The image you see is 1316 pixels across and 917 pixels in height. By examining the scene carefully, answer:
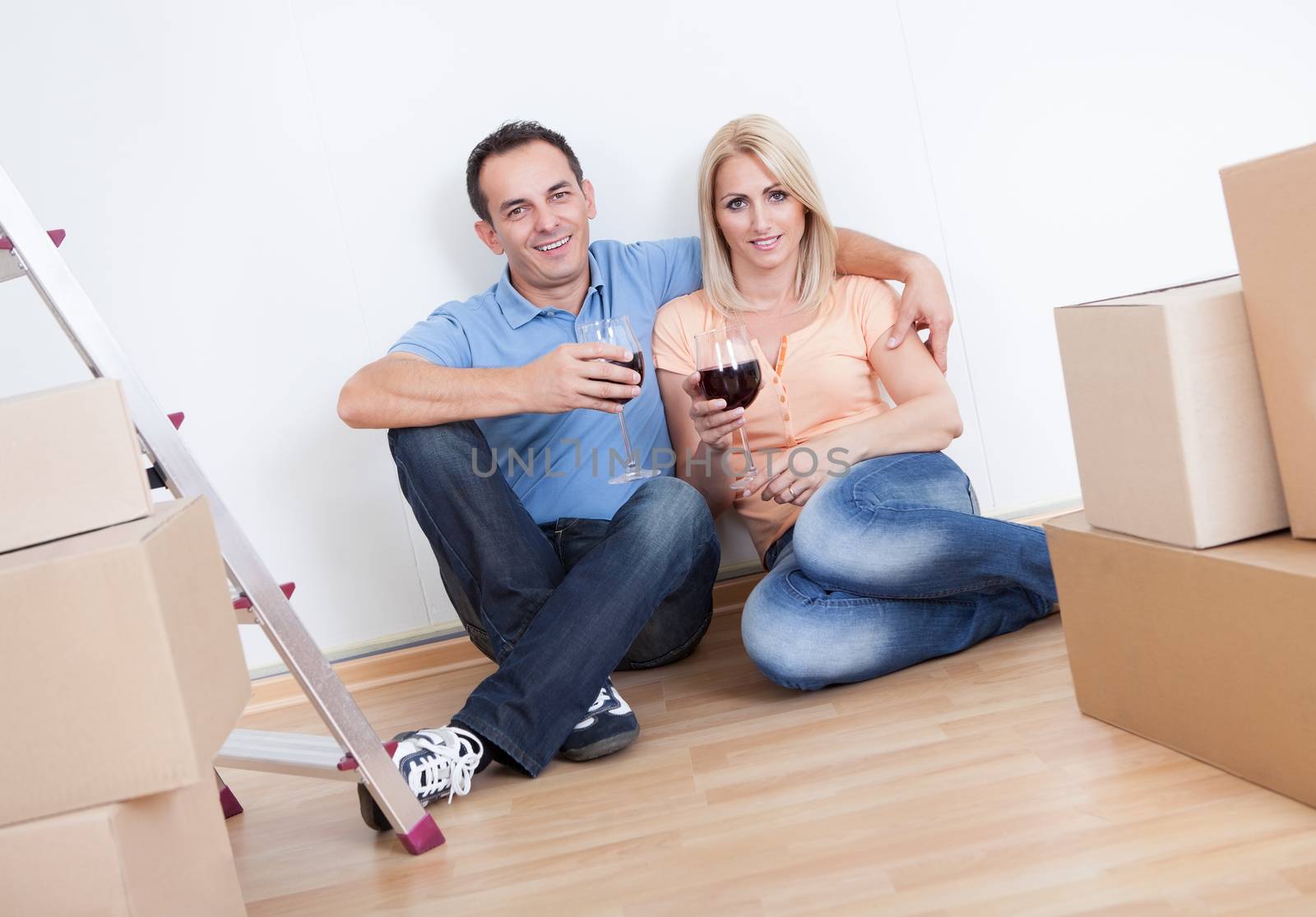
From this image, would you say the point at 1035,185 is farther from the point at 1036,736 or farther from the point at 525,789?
the point at 525,789

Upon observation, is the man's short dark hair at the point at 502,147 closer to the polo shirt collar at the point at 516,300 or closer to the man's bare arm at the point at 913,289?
the polo shirt collar at the point at 516,300

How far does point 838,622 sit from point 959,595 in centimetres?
23

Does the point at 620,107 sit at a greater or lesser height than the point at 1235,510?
greater

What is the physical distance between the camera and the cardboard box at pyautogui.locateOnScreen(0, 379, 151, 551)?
1.06 meters

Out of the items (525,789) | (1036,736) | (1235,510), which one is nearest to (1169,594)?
(1235,510)

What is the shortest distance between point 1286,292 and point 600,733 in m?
1.08

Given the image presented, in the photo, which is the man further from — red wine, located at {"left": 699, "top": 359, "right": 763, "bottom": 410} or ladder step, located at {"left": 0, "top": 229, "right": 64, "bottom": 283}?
ladder step, located at {"left": 0, "top": 229, "right": 64, "bottom": 283}

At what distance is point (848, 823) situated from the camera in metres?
1.34

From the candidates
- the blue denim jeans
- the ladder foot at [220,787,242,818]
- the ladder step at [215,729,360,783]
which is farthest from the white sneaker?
the blue denim jeans

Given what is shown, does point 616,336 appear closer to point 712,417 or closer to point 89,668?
point 712,417

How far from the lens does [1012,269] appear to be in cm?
240

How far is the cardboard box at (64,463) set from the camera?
106 cm

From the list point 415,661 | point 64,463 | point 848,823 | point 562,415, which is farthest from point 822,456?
point 64,463

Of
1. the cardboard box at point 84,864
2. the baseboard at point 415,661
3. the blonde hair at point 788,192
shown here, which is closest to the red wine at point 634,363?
the blonde hair at point 788,192
